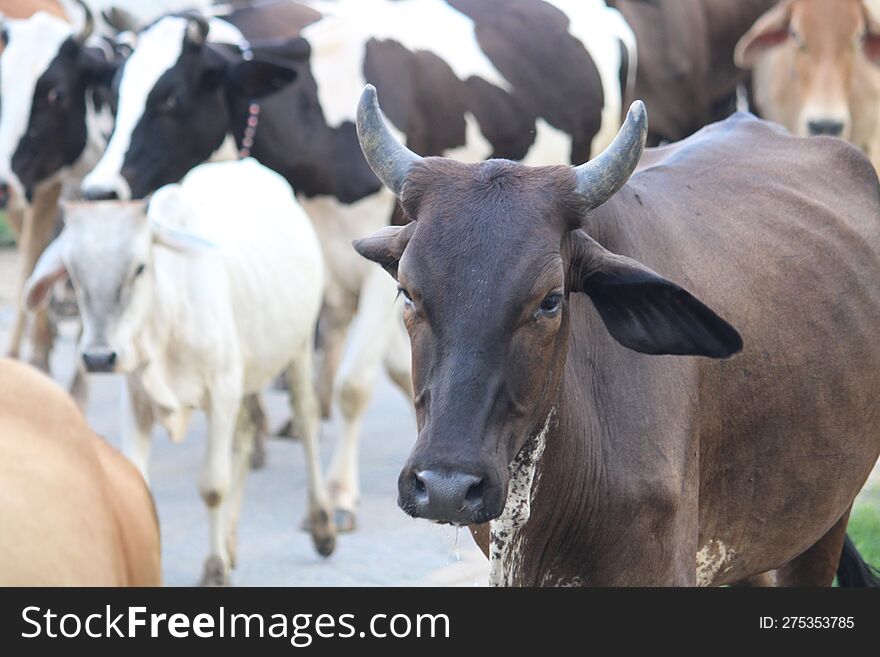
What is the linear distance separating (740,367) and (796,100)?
550 cm

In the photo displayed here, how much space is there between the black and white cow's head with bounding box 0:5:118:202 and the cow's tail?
4579 mm

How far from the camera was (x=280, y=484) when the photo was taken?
24.3 feet

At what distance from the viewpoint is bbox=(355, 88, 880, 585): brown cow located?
9.48 feet

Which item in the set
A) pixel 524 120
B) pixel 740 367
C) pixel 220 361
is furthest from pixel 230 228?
pixel 740 367

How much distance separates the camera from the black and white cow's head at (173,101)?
6395 millimetres

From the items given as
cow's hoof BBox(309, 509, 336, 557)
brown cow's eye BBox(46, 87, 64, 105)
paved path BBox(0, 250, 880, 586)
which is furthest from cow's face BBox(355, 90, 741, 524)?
brown cow's eye BBox(46, 87, 64, 105)

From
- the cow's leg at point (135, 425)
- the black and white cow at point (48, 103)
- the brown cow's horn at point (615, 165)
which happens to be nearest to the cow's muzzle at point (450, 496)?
the brown cow's horn at point (615, 165)

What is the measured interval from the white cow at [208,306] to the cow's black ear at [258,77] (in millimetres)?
395

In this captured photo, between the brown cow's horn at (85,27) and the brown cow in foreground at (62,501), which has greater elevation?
the brown cow in foreground at (62,501)

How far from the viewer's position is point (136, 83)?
21.2 ft

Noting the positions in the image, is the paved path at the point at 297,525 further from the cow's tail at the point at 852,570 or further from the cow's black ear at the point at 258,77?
the cow's black ear at the point at 258,77

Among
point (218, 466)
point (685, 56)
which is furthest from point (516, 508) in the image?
point (685, 56)

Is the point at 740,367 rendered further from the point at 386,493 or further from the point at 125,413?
the point at 386,493

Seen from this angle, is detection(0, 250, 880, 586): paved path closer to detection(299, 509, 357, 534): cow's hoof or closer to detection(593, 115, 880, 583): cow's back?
detection(299, 509, 357, 534): cow's hoof
